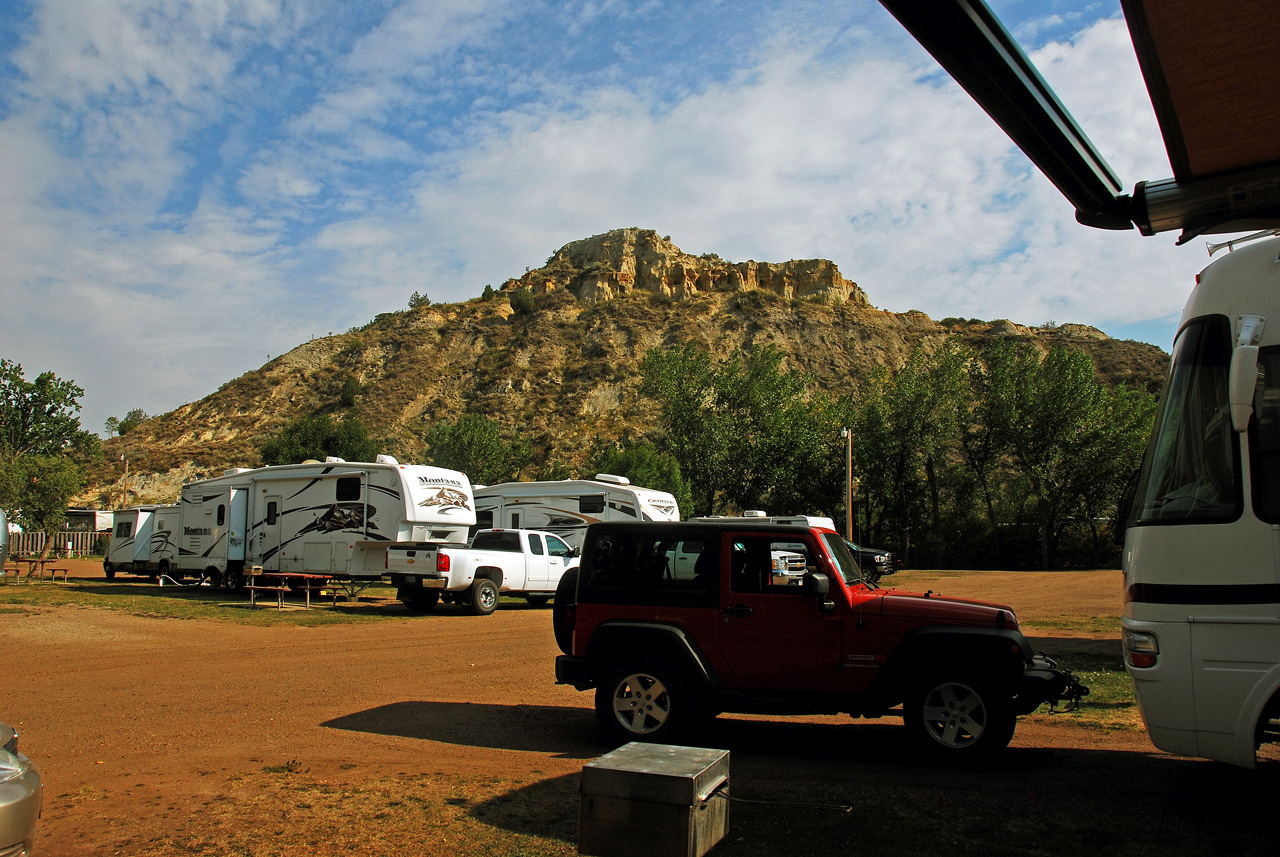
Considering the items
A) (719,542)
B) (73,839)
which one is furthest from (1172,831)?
(73,839)

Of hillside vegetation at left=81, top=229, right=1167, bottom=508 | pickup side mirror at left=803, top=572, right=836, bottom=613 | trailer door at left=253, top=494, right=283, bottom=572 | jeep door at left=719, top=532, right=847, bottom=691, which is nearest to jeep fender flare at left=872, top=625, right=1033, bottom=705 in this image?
jeep door at left=719, top=532, right=847, bottom=691

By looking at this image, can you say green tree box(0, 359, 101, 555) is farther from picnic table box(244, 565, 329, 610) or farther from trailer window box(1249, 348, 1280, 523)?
trailer window box(1249, 348, 1280, 523)

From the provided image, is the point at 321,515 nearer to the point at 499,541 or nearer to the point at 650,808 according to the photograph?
the point at 499,541

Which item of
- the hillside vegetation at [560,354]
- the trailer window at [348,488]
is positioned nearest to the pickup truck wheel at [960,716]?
the trailer window at [348,488]

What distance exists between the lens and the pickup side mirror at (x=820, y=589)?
6.45 metres

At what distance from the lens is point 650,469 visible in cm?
4316

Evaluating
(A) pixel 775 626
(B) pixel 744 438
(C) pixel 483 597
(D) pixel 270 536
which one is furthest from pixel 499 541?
(B) pixel 744 438

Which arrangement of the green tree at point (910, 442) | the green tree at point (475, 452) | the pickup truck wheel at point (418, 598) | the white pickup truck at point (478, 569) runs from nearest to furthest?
the white pickup truck at point (478, 569), the pickup truck wheel at point (418, 598), the green tree at point (910, 442), the green tree at point (475, 452)

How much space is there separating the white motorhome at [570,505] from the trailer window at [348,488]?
5.20m

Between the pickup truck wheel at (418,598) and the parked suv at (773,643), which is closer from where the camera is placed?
the parked suv at (773,643)

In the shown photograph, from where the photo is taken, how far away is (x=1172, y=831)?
4973 millimetres

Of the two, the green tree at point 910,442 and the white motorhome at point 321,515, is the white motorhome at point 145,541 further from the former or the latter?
the green tree at point 910,442

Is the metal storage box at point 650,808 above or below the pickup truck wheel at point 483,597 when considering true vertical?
above

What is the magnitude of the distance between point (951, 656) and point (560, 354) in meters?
72.3
